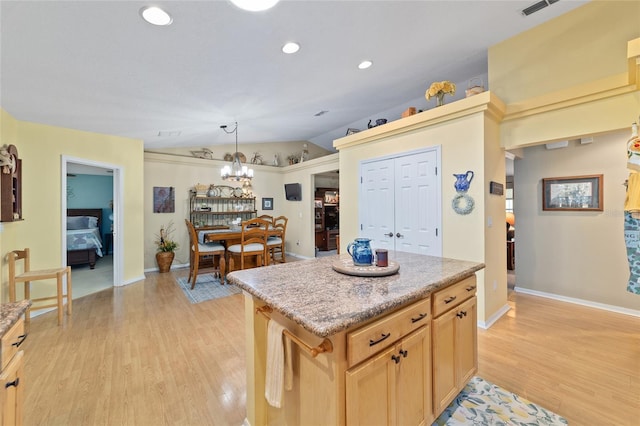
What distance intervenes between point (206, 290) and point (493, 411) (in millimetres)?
3824

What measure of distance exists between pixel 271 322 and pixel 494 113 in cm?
320

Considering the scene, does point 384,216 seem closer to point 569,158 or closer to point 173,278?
point 569,158

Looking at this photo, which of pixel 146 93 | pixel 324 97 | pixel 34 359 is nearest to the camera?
pixel 34 359

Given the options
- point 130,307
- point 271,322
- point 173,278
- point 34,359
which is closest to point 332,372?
→ point 271,322

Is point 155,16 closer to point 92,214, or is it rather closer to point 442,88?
point 442,88

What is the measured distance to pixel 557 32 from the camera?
9.13 ft

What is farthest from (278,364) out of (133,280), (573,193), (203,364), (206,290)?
(133,280)

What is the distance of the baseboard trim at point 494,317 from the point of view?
9.50ft

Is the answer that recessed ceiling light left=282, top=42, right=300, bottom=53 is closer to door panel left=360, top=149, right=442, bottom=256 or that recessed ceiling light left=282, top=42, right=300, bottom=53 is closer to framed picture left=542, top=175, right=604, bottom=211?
door panel left=360, top=149, right=442, bottom=256

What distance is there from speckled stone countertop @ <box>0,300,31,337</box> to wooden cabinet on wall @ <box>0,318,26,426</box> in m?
0.04

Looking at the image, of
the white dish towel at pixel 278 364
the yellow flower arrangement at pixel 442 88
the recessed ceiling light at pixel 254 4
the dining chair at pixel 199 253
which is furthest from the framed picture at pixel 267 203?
the white dish towel at pixel 278 364

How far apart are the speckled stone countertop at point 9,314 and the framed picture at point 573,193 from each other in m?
5.29

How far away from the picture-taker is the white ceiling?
174 cm

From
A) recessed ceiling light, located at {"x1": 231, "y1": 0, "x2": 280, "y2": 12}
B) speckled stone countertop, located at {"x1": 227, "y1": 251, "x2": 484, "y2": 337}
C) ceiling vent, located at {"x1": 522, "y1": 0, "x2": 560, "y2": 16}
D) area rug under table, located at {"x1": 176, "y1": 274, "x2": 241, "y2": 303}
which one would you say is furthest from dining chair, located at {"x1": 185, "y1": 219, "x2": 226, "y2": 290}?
ceiling vent, located at {"x1": 522, "y1": 0, "x2": 560, "y2": 16}
